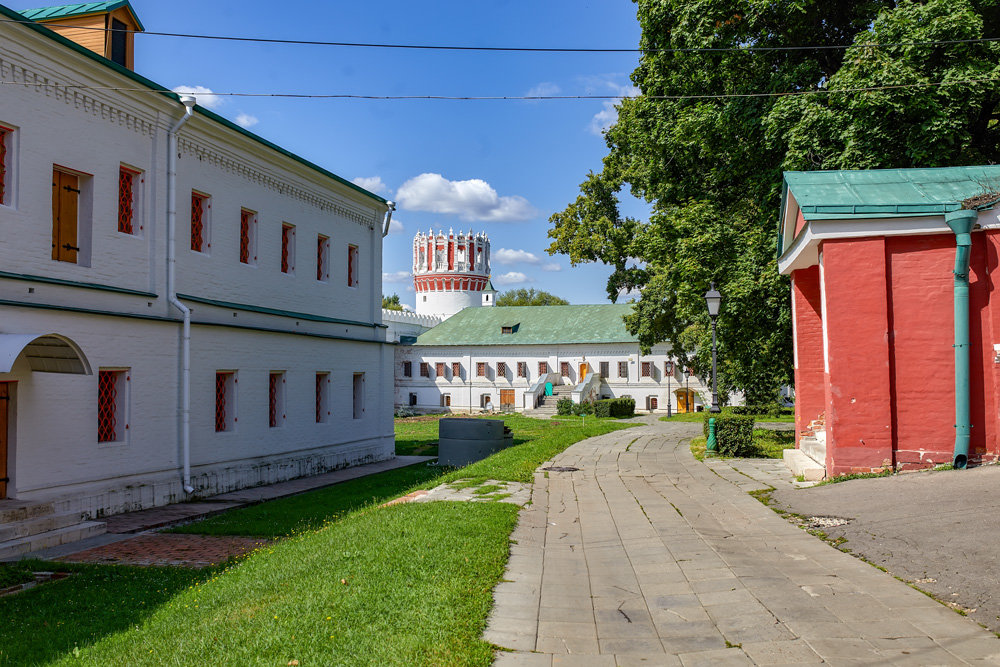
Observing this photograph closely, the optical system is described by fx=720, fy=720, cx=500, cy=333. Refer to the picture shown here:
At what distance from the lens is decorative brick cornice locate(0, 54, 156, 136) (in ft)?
37.2


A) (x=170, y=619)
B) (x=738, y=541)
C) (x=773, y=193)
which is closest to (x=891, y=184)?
(x=773, y=193)

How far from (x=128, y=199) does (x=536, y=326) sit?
4036cm

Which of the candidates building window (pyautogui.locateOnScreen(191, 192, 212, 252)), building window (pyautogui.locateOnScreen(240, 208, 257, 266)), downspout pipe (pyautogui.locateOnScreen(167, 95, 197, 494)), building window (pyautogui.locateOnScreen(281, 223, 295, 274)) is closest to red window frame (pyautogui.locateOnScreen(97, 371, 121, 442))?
downspout pipe (pyautogui.locateOnScreen(167, 95, 197, 494))

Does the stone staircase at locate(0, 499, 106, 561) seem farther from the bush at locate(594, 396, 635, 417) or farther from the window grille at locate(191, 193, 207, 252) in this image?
the bush at locate(594, 396, 635, 417)

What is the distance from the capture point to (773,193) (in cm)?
1727

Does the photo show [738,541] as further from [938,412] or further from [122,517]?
[122,517]

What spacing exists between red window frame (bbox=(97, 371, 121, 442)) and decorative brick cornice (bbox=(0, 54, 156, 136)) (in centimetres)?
472

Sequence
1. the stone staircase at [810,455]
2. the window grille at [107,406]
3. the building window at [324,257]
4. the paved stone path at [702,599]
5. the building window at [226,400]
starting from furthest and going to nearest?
the building window at [324,257], the building window at [226,400], the window grille at [107,406], the stone staircase at [810,455], the paved stone path at [702,599]

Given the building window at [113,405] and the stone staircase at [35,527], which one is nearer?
the stone staircase at [35,527]

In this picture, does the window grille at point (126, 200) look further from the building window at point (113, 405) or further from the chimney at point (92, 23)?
the chimney at point (92, 23)

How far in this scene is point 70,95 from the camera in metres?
12.5

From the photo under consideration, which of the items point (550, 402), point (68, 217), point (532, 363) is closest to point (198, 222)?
point (68, 217)

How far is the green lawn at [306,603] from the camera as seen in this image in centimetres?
511

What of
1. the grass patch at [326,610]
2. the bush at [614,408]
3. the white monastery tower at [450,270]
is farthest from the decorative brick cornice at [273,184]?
the white monastery tower at [450,270]
